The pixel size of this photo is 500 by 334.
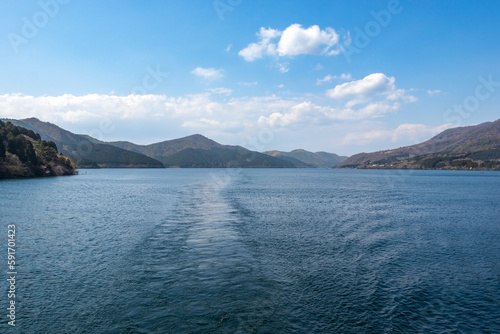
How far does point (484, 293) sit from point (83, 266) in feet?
94.1

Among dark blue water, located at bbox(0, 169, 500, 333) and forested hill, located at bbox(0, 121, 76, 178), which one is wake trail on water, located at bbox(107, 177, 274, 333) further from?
forested hill, located at bbox(0, 121, 76, 178)

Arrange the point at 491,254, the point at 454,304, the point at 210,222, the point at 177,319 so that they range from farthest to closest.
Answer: the point at 210,222
the point at 491,254
the point at 454,304
the point at 177,319

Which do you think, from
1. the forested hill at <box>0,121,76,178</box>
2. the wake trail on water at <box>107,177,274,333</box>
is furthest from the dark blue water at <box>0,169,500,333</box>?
the forested hill at <box>0,121,76,178</box>

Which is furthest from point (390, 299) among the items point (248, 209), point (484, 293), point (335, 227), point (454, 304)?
point (248, 209)

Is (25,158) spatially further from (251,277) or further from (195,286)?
(251,277)

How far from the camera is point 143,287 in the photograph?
725 inches

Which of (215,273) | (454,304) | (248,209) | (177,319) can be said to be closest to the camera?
(177,319)

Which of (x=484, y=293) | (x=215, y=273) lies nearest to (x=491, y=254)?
(x=484, y=293)

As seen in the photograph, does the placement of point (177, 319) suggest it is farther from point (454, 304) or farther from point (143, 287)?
point (454, 304)

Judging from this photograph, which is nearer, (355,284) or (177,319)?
(177,319)

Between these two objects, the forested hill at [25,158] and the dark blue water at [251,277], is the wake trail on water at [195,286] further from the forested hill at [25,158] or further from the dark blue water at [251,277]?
the forested hill at [25,158]

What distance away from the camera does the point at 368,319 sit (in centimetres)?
1501

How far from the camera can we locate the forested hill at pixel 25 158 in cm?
12500

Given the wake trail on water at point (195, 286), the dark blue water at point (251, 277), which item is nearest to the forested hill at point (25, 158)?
the dark blue water at point (251, 277)
